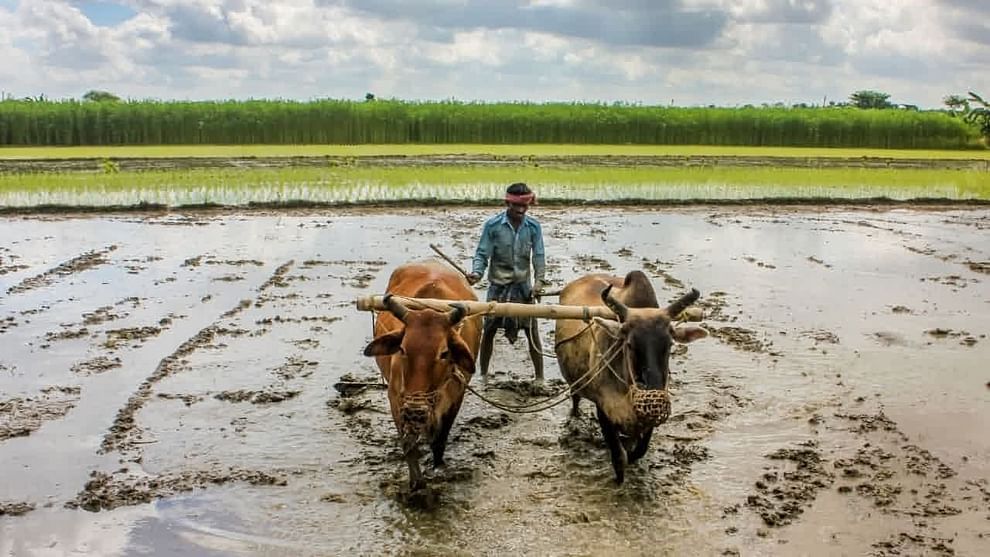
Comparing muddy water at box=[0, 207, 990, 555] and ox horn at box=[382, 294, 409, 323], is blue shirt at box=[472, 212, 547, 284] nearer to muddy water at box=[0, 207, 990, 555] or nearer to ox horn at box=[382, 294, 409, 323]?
muddy water at box=[0, 207, 990, 555]

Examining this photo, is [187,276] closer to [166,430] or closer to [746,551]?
[166,430]

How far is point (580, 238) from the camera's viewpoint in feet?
53.6

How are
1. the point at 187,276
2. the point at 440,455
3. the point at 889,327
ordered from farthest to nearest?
the point at 187,276 < the point at 889,327 < the point at 440,455

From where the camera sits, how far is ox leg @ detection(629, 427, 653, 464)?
584cm

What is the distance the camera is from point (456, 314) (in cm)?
554

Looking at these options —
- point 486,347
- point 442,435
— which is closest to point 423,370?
point 442,435

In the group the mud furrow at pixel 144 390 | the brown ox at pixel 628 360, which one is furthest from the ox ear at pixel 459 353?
the mud furrow at pixel 144 390

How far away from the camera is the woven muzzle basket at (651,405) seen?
5.16 meters

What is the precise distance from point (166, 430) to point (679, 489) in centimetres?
374

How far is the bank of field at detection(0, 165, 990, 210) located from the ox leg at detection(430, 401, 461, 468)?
565 inches

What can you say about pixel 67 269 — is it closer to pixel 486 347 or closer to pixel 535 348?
pixel 486 347

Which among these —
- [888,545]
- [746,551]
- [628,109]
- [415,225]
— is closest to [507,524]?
[746,551]

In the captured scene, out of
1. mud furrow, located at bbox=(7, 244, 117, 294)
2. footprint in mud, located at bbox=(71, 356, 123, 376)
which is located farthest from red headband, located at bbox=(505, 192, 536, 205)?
mud furrow, located at bbox=(7, 244, 117, 294)

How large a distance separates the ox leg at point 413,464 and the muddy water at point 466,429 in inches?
3.6
